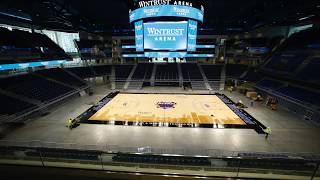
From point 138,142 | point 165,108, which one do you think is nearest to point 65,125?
point 138,142

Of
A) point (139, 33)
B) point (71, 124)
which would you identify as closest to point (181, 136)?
point (71, 124)

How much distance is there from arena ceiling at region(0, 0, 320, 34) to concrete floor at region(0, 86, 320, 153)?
13.2m

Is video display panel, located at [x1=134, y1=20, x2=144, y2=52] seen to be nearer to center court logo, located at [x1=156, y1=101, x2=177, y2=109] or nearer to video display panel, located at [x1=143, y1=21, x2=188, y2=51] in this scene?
video display panel, located at [x1=143, y1=21, x2=188, y2=51]

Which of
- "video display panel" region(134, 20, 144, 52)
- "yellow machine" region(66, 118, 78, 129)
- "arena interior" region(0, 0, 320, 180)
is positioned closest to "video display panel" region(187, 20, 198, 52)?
"arena interior" region(0, 0, 320, 180)

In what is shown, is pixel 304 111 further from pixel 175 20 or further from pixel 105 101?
pixel 105 101

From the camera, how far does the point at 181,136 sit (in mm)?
13719

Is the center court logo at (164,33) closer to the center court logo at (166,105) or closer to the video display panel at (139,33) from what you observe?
the video display panel at (139,33)

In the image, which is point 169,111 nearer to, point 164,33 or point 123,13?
point 164,33

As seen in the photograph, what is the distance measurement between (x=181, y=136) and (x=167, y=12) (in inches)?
665

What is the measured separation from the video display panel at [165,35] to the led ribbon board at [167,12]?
85.7 inches

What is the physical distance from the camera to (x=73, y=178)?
577 cm

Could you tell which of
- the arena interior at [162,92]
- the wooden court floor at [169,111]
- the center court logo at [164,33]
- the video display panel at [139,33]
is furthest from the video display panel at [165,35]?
the wooden court floor at [169,111]

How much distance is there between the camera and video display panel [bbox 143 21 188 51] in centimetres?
2497

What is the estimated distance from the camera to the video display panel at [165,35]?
24969 millimetres
